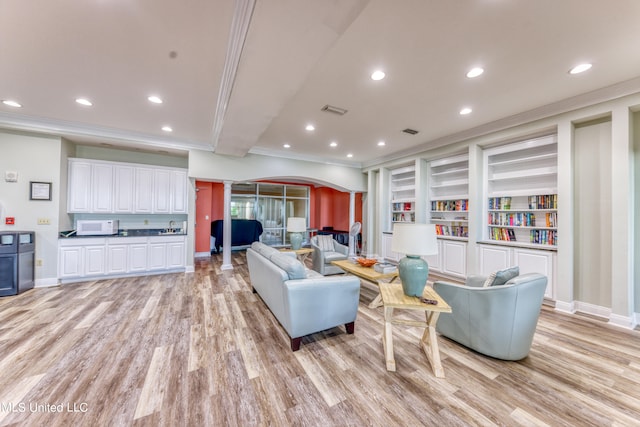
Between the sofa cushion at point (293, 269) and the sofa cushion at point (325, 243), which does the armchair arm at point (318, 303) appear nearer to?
the sofa cushion at point (293, 269)

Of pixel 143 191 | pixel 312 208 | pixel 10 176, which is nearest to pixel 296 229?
pixel 143 191

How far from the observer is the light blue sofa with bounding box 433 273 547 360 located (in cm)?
202

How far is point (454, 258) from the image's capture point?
4.69 metres

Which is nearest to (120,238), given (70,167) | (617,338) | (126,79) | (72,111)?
(70,167)

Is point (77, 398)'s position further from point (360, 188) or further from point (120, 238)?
point (360, 188)

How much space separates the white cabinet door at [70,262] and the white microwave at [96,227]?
0.30m

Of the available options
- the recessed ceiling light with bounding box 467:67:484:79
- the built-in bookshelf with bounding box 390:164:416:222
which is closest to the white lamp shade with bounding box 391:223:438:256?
the recessed ceiling light with bounding box 467:67:484:79

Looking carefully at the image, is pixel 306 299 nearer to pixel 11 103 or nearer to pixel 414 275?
pixel 414 275

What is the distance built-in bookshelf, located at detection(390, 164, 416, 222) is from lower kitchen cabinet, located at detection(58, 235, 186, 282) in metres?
5.22

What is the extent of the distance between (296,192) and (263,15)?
791 centimetres

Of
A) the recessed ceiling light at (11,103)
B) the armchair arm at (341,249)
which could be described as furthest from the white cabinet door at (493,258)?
the recessed ceiling light at (11,103)

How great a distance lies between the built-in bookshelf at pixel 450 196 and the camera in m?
4.81

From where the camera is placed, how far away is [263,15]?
155 cm

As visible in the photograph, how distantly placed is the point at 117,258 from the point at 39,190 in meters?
1.59
